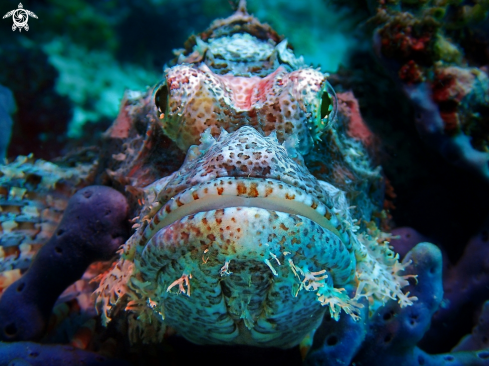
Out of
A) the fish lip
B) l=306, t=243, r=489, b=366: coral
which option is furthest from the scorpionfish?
l=306, t=243, r=489, b=366: coral

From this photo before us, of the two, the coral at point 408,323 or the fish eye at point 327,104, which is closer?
the fish eye at point 327,104

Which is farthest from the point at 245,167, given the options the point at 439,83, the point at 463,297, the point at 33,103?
the point at 33,103

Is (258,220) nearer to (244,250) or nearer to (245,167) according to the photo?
(244,250)

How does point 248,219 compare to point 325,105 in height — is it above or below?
below

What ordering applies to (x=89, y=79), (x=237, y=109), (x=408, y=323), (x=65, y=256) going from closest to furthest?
(x=237, y=109) < (x=408, y=323) < (x=65, y=256) < (x=89, y=79)

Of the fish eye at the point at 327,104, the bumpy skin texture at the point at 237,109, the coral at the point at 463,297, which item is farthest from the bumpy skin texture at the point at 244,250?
the coral at the point at 463,297

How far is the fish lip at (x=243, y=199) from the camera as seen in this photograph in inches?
61.4

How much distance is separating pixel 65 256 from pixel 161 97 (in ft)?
5.89

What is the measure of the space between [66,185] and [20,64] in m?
4.98

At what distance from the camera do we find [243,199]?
1560 mm

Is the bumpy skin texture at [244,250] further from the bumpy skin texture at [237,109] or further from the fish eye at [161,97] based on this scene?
the fish eye at [161,97]

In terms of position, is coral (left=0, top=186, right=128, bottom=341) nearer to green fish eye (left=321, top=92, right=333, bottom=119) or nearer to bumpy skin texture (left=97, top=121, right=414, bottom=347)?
Answer: bumpy skin texture (left=97, top=121, right=414, bottom=347)

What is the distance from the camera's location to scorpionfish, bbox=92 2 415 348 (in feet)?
5.08

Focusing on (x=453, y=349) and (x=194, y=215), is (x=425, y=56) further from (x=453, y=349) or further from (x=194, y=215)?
(x=194, y=215)
